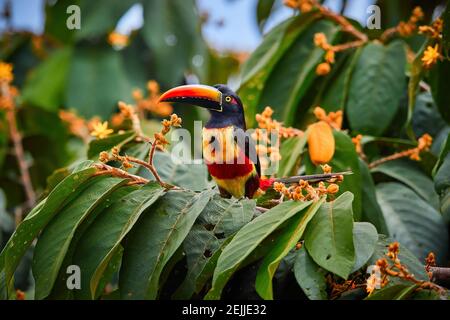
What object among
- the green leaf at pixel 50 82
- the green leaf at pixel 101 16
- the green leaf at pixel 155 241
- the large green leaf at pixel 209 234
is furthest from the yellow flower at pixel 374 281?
the green leaf at pixel 50 82

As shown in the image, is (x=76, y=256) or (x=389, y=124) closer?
(x=76, y=256)

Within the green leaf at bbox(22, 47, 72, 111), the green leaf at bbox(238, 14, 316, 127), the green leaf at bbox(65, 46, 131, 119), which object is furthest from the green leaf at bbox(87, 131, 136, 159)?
the green leaf at bbox(22, 47, 72, 111)

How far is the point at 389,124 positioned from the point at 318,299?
1563 mm

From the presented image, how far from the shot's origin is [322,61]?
345 centimetres

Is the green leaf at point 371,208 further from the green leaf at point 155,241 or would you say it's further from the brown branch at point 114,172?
the brown branch at point 114,172

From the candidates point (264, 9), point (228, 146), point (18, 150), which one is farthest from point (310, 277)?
point (18, 150)

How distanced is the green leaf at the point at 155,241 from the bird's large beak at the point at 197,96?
1.72 feet

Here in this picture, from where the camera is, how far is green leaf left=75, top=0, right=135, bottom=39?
4.62 meters

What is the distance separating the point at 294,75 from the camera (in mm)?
3488

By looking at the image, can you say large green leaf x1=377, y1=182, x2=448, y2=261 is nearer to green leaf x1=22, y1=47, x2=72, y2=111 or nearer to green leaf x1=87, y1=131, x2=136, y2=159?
green leaf x1=87, y1=131, x2=136, y2=159

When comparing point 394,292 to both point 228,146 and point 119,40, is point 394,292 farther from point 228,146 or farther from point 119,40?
point 119,40

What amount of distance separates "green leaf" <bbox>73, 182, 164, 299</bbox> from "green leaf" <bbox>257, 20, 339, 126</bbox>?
1224 millimetres

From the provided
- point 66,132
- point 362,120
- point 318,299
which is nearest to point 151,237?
point 318,299

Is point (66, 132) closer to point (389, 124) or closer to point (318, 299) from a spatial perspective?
point (389, 124)
